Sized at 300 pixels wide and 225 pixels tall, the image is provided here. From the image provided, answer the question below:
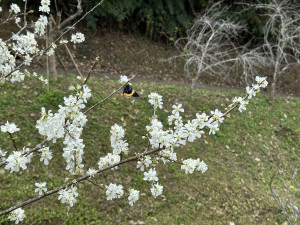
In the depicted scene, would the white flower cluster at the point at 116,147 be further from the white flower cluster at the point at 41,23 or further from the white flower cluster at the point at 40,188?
the white flower cluster at the point at 41,23

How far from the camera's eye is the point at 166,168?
482 centimetres

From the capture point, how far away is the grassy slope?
12.1ft

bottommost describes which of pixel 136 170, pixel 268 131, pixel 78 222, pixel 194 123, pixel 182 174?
pixel 268 131

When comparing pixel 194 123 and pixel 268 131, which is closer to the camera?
pixel 194 123

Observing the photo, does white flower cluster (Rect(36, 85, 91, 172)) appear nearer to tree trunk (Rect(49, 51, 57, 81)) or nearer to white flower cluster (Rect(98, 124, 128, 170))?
white flower cluster (Rect(98, 124, 128, 170))

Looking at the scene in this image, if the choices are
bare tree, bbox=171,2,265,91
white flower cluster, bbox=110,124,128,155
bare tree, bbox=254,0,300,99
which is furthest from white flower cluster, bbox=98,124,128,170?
bare tree, bbox=254,0,300,99

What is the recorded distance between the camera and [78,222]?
3.45 metres

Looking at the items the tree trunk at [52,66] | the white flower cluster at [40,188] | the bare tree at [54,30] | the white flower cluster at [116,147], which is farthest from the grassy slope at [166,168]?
the white flower cluster at [116,147]

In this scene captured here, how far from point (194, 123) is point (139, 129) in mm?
3888

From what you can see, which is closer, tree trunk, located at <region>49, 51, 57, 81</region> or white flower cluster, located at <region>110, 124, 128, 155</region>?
white flower cluster, located at <region>110, 124, 128, 155</region>

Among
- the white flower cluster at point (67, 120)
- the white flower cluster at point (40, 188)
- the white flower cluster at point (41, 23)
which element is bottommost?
the white flower cluster at point (40, 188)

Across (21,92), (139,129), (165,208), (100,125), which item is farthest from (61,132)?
(21,92)

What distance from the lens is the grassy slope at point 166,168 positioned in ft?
12.1

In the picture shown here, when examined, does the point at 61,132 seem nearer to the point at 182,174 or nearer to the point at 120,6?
the point at 182,174
